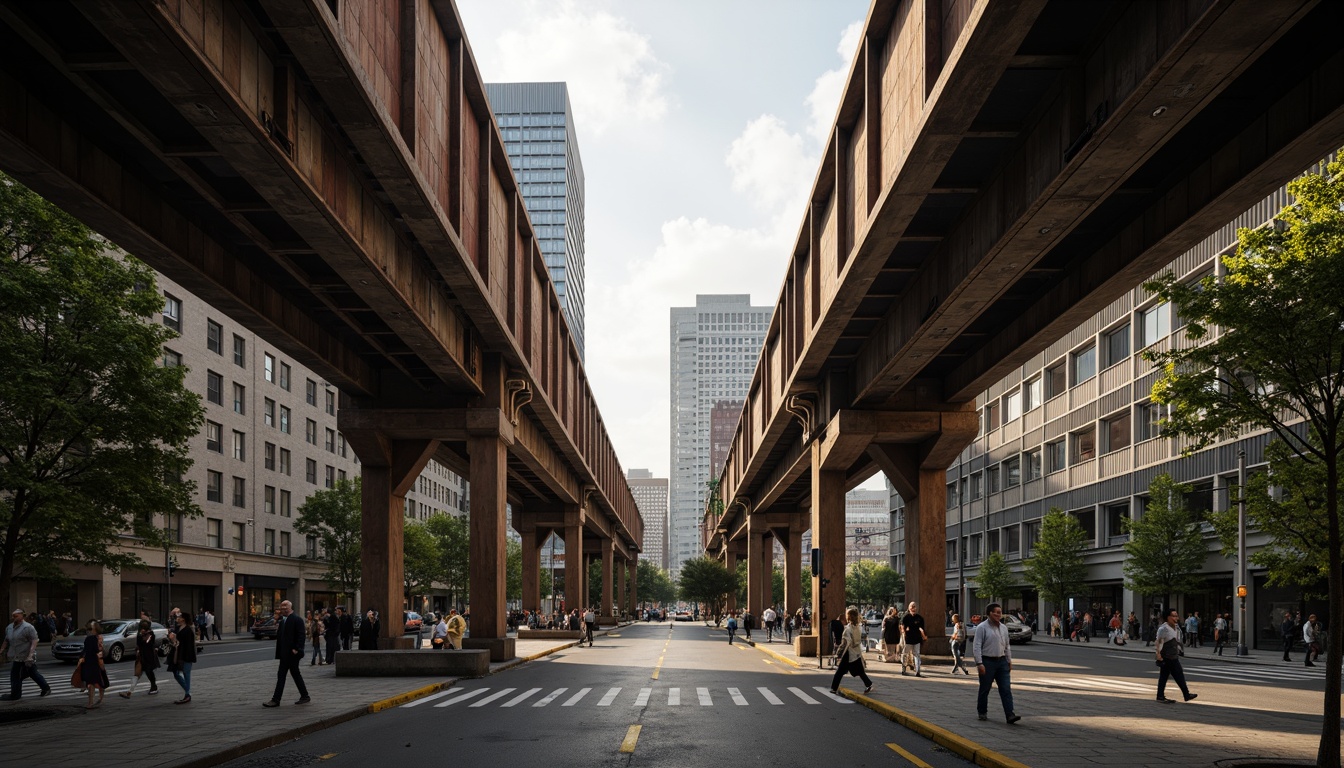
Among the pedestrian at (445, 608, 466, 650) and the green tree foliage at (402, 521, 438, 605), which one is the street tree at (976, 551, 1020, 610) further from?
the pedestrian at (445, 608, 466, 650)

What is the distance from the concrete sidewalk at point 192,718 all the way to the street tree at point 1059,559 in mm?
39018

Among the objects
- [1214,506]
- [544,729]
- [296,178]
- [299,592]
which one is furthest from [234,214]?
[299,592]

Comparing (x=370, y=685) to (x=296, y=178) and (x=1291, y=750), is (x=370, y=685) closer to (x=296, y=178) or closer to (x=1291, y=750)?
(x=296, y=178)

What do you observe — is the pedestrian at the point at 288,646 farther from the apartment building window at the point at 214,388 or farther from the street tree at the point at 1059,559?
the apartment building window at the point at 214,388

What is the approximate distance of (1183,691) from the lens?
19844mm

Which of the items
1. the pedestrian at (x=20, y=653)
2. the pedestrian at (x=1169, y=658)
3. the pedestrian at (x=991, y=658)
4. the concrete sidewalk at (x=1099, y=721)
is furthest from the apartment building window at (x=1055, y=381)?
the pedestrian at (x=20, y=653)

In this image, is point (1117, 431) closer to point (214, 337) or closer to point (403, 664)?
point (403, 664)

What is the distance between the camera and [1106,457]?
186ft

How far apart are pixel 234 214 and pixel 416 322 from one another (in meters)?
5.51

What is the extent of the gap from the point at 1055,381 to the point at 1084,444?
5834 mm

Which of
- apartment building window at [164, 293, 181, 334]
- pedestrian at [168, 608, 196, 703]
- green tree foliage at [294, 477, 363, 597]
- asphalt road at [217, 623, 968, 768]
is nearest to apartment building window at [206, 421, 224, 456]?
apartment building window at [164, 293, 181, 334]

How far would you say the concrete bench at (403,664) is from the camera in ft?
84.0

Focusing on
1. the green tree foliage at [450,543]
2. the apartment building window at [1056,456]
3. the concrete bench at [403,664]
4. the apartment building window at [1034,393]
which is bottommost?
the green tree foliage at [450,543]

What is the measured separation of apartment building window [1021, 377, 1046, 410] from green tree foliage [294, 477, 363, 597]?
43423 millimetres
